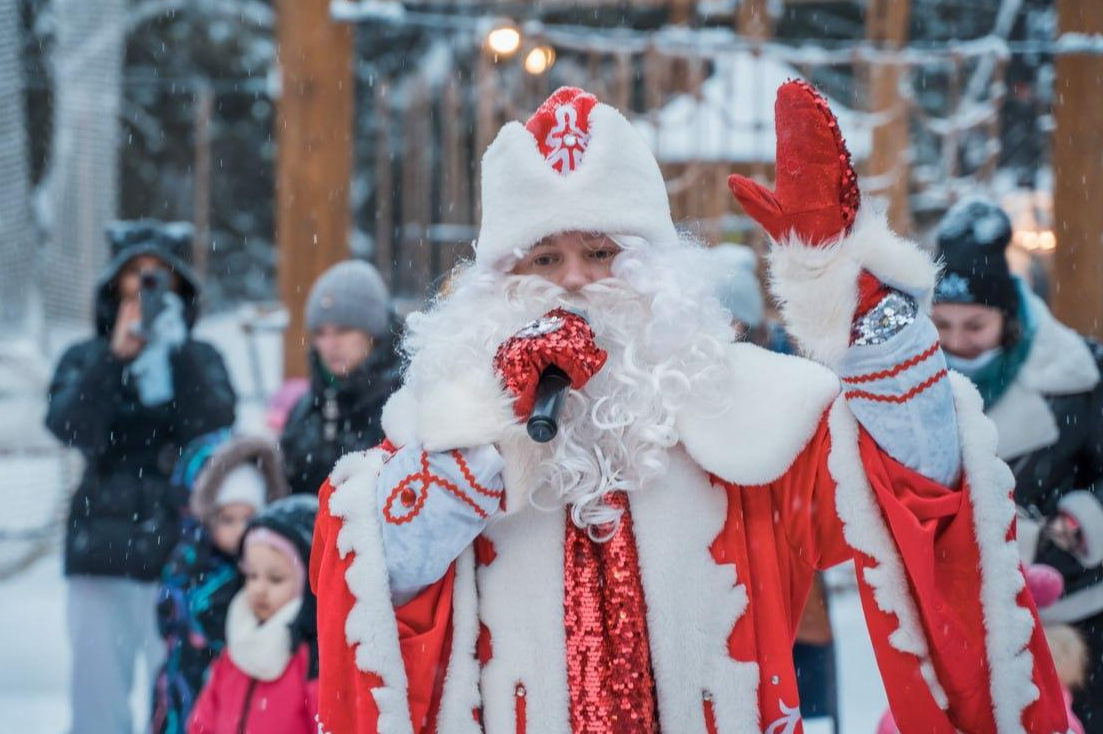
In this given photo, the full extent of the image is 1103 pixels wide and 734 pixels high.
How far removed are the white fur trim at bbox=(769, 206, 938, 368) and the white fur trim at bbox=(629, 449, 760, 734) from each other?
12.2 inches

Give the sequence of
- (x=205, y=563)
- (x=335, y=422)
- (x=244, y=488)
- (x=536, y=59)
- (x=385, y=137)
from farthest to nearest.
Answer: (x=385, y=137) → (x=536, y=59) → (x=335, y=422) → (x=244, y=488) → (x=205, y=563)

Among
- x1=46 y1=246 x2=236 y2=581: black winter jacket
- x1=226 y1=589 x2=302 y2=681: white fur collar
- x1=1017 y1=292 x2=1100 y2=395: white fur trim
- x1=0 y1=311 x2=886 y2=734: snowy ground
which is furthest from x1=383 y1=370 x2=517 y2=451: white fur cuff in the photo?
x1=0 y1=311 x2=886 y2=734: snowy ground

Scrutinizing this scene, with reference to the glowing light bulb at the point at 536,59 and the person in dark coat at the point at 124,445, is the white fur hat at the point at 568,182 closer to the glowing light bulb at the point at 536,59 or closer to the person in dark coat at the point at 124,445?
the person in dark coat at the point at 124,445

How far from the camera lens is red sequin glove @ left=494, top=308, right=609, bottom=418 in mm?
1865

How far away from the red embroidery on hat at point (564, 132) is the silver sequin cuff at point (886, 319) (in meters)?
0.58

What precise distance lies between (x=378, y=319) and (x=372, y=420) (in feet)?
1.32

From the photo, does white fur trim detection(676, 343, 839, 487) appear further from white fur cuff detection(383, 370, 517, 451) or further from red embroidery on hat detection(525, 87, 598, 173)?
red embroidery on hat detection(525, 87, 598, 173)

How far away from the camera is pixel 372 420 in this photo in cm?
396

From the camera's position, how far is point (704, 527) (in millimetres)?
1943

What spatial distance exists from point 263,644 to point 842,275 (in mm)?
1884

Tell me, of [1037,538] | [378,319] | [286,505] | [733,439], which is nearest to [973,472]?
[733,439]

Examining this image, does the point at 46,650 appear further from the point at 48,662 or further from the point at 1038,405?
the point at 1038,405

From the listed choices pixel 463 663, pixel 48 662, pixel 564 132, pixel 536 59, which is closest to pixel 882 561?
pixel 463 663

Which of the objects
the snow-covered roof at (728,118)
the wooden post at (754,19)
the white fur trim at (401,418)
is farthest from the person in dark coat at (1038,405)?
the wooden post at (754,19)
